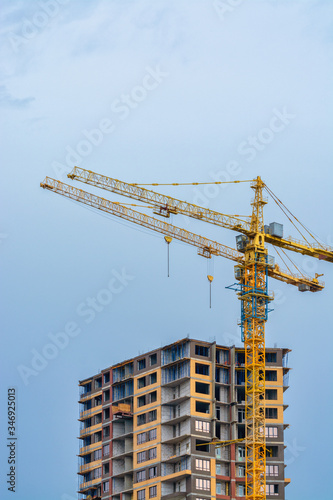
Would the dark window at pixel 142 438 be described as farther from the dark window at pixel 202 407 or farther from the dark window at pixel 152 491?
the dark window at pixel 202 407

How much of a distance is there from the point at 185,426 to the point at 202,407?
3607 millimetres

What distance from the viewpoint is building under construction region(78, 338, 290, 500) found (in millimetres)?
166875

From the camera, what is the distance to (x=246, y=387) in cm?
16662

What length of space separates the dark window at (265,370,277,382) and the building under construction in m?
0.14

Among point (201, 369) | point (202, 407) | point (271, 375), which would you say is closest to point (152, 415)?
point (202, 407)

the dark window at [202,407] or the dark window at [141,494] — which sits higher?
the dark window at [202,407]

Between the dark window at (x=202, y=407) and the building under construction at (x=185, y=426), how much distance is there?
41 mm

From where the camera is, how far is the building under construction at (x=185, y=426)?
16688 cm

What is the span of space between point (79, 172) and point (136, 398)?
33.4 metres

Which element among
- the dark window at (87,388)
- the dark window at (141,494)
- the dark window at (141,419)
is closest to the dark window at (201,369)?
the dark window at (141,419)

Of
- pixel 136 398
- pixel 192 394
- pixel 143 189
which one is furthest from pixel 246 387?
pixel 143 189

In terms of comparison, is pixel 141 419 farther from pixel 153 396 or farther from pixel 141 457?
pixel 141 457

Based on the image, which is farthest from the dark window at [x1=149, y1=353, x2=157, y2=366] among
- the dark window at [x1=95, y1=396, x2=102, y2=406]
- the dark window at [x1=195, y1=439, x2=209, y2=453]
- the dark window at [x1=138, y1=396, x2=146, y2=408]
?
the dark window at [x1=195, y1=439, x2=209, y2=453]

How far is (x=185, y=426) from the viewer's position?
168 meters
